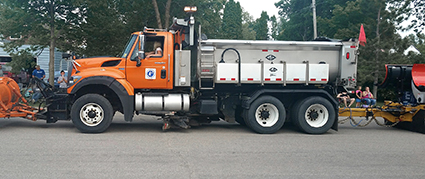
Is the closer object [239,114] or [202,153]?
[202,153]

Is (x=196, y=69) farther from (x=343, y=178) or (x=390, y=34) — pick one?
(x=390, y=34)

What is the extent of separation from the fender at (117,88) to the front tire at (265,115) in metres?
3.06

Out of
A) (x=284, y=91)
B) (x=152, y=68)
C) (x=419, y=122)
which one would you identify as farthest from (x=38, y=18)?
(x=419, y=122)

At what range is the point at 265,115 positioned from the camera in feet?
35.9

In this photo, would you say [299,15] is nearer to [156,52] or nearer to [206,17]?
[206,17]

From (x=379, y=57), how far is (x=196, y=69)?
1449 centimetres

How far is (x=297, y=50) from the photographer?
36.1 ft

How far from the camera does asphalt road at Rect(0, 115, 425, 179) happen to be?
22.2ft

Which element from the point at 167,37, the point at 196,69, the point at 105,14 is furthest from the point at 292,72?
the point at 105,14

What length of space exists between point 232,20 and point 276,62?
146 feet

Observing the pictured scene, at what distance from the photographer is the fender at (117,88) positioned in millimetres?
10195

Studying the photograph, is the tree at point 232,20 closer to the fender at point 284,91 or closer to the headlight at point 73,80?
the fender at point 284,91

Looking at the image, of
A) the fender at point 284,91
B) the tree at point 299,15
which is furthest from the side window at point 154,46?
the tree at point 299,15

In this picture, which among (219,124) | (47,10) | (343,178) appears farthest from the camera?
(47,10)
